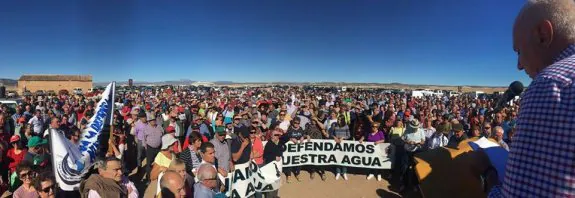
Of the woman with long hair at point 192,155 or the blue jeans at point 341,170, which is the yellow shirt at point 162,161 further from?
the blue jeans at point 341,170

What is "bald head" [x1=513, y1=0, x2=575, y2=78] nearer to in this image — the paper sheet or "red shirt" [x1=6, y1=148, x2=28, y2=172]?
the paper sheet

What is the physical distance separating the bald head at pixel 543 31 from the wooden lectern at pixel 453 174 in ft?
1.22

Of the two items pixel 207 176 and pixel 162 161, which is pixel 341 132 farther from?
pixel 207 176

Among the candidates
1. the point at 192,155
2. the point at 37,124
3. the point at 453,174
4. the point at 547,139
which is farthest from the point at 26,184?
the point at 37,124

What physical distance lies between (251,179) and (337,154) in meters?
3.86

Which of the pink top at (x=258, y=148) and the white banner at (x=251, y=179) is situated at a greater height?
the pink top at (x=258, y=148)

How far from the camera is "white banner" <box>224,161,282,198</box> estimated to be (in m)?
5.99

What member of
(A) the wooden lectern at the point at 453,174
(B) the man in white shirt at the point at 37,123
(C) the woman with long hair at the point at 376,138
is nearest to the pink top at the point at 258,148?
(C) the woman with long hair at the point at 376,138

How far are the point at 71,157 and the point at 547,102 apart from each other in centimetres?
663

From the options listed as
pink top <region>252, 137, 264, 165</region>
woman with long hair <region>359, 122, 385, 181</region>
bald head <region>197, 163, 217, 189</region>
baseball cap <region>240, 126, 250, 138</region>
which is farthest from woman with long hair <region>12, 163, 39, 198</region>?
woman with long hair <region>359, 122, 385, 181</region>

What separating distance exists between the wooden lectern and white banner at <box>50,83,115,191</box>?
589cm

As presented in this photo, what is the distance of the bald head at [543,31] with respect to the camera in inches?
38.9

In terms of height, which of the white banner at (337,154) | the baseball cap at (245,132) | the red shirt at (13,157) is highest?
the baseball cap at (245,132)

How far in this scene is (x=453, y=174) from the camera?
125 cm
